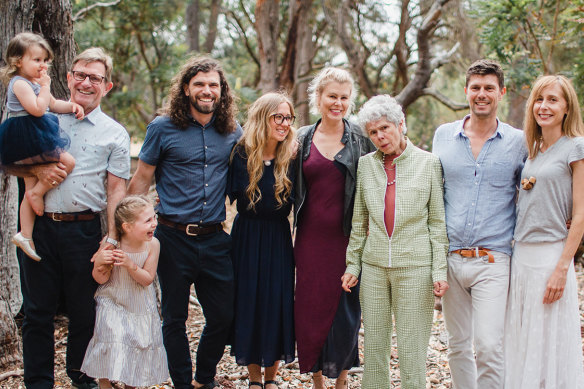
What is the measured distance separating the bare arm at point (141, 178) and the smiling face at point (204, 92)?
1.76 ft

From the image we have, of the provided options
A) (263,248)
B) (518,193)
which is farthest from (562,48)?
(263,248)

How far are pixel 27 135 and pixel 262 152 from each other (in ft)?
5.02

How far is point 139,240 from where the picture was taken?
356 cm

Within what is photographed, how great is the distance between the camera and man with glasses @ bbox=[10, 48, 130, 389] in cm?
350

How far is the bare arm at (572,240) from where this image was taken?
10.3 ft

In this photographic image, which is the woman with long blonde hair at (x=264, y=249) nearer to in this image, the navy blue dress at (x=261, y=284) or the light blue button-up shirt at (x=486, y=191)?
the navy blue dress at (x=261, y=284)

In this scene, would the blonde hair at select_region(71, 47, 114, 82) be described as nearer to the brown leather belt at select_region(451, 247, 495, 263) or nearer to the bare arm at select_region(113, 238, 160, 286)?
the bare arm at select_region(113, 238, 160, 286)

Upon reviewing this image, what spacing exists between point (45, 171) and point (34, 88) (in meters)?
0.53

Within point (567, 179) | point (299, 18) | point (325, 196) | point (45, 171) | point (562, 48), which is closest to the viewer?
point (567, 179)

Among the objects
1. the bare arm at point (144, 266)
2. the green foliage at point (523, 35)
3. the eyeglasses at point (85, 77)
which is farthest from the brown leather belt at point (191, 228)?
the green foliage at point (523, 35)

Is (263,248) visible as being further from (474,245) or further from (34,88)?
(34,88)

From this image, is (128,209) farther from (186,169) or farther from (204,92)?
(204,92)

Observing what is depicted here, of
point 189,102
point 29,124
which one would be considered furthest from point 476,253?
point 29,124

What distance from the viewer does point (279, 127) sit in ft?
12.3
